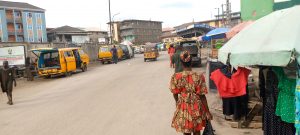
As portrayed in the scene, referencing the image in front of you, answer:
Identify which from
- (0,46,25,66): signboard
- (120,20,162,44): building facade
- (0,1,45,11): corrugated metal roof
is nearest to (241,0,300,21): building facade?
(0,46,25,66): signboard

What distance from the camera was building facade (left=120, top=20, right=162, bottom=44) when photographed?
97938 millimetres

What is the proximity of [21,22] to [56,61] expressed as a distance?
4542cm

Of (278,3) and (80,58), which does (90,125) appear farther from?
(80,58)

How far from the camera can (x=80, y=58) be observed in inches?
912

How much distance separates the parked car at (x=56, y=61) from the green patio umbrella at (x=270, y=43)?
16.7 meters

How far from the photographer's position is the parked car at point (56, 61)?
2000cm

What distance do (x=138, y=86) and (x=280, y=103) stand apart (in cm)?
962

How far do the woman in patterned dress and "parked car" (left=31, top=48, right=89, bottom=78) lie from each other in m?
17.0

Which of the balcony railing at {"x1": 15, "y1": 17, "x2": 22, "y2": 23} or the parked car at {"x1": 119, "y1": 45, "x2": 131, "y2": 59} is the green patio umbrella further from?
the balcony railing at {"x1": 15, "y1": 17, "x2": 22, "y2": 23}

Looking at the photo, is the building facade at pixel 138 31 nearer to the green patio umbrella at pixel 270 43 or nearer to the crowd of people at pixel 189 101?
the green patio umbrella at pixel 270 43

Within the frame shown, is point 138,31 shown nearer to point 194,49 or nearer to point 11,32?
point 11,32

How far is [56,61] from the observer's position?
21.6 meters

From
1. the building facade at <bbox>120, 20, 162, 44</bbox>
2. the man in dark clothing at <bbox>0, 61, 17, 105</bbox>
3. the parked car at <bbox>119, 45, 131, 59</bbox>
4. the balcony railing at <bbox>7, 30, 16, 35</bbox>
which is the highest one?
the building facade at <bbox>120, 20, 162, 44</bbox>

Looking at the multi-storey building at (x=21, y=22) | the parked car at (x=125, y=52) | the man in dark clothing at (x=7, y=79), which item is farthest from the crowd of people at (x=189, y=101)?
the multi-storey building at (x=21, y=22)
